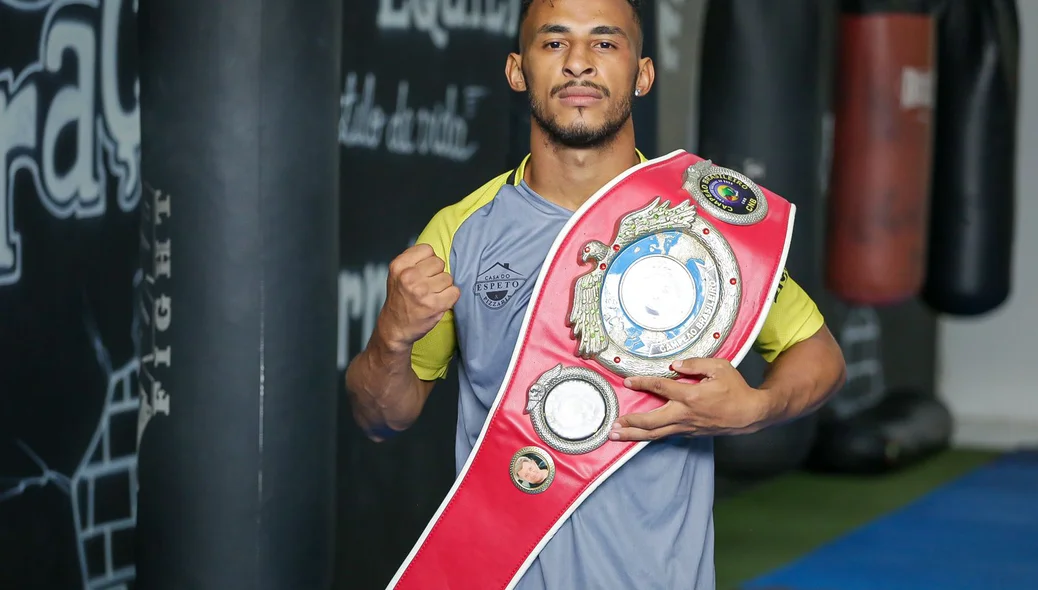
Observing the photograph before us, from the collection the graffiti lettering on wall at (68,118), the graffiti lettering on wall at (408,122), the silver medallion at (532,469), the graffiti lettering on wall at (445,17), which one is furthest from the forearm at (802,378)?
the graffiti lettering on wall at (445,17)

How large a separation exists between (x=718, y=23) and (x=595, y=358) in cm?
198

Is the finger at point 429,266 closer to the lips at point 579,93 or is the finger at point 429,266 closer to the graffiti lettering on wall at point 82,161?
the lips at point 579,93

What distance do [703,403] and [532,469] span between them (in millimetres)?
219

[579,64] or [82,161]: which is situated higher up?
[579,64]

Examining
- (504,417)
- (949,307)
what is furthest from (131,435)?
(949,307)

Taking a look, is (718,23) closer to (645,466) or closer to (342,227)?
(342,227)

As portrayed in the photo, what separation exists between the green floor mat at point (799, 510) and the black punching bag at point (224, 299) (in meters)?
2.39

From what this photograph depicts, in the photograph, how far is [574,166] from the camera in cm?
150

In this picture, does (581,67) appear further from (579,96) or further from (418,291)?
(418,291)

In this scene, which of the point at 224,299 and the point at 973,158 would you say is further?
the point at 973,158

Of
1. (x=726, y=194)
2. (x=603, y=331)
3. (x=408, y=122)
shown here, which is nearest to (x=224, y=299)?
(x=603, y=331)

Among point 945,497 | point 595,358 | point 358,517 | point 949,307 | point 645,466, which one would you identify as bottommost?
point 945,497

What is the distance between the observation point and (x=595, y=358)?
4.77 ft

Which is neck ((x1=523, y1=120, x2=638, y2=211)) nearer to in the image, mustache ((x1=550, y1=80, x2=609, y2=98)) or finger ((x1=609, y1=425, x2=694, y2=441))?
mustache ((x1=550, y1=80, x2=609, y2=98))
